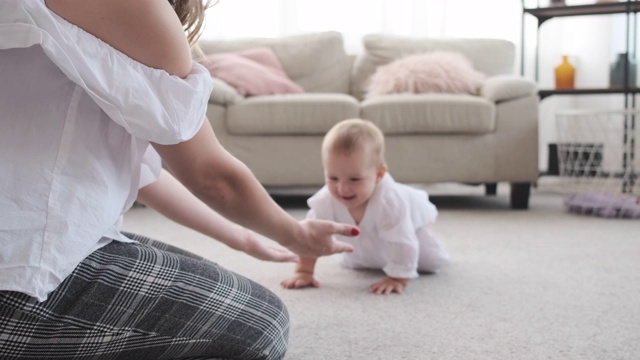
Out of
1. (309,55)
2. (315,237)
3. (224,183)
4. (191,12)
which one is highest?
(191,12)

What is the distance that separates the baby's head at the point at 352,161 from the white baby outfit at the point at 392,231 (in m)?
0.04

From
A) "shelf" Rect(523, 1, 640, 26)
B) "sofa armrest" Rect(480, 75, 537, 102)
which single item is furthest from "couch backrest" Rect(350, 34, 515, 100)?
"sofa armrest" Rect(480, 75, 537, 102)

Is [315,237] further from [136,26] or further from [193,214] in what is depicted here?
[136,26]

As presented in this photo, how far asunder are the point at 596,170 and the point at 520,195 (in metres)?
0.57

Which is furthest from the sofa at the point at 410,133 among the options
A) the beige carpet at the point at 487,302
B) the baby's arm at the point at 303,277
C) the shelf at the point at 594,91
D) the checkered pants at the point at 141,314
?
the checkered pants at the point at 141,314

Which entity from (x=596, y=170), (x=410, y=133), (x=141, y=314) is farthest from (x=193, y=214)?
(x=596, y=170)

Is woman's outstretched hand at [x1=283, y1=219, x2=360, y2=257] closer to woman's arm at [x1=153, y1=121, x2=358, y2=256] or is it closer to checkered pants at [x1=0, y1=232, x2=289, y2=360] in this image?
woman's arm at [x1=153, y1=121, x2=358, y2=256]

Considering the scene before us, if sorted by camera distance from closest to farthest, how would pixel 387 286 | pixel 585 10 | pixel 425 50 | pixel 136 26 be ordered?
pixel 136 26, pixel 387 286, pixel 585 10, pixel 425 50

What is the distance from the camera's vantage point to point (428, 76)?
136 inches

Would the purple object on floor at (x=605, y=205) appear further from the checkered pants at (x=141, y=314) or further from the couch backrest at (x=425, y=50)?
the checkered pants at (x=141, y=314)

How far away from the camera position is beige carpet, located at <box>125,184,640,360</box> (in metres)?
1.17

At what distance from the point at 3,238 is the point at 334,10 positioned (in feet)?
13.0

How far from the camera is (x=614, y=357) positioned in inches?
43.5

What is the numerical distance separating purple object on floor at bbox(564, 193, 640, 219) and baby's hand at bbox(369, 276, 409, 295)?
1508mm
